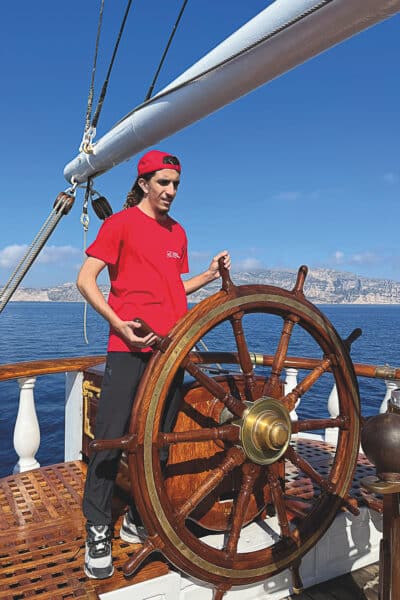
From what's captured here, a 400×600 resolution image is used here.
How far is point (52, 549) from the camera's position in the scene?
179cm

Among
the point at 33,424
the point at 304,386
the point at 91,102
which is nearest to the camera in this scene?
the point at 304,386

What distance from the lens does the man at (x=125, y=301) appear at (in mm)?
1586

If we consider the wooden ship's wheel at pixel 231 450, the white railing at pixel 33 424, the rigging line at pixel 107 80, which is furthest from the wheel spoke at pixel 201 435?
the rigging line at pixel 107 80

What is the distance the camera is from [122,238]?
1.60 meters

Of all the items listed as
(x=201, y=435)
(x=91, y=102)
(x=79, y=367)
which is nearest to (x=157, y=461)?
(x=201, y=435)

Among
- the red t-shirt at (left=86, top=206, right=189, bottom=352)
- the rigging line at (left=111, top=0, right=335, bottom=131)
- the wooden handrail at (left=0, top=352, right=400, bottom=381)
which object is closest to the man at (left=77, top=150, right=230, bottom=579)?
the red t-shirt at (left=86, top=206, right=189, bottom=352)

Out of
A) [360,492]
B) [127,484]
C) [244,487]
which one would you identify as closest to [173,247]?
[244,487]

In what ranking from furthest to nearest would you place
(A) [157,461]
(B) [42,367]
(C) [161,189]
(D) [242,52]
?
(B) [42,367], (D) [242,52], (C) [161,189], (A) [157,461]

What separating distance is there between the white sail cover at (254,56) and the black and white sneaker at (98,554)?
73.4 inches

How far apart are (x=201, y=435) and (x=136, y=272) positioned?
570 millimetres

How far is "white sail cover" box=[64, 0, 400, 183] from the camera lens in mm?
1590

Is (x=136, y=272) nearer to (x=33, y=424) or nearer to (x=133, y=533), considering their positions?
(x=133, y=533)

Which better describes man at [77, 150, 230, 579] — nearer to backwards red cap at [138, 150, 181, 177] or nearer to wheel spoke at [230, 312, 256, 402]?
backwards red cap at [138, 150, 181, 177]

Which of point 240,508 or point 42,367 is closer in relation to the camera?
point 240,508
